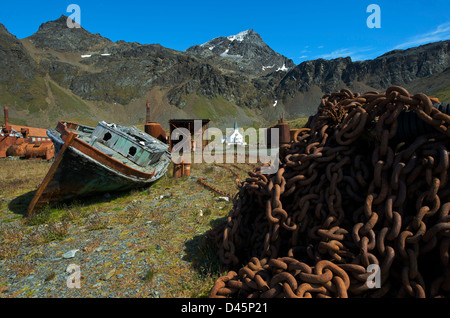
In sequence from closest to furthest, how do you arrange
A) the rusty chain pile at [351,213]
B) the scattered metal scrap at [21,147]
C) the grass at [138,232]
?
the rusty chain pile at [351,213] → the grass at [138,232] → the scattered metal scrap at [21,147]

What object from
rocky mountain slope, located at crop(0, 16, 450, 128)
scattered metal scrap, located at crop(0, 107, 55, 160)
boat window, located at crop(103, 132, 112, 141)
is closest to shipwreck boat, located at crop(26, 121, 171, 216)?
boat window, located at crop(103, 132, 112, 141)

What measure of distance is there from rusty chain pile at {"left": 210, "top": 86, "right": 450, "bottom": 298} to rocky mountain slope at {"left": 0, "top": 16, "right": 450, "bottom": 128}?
327 ft

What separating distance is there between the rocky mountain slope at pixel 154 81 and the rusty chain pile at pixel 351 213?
99801mm

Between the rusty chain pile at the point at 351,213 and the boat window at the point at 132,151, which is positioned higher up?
the boat window at the point at 132,151

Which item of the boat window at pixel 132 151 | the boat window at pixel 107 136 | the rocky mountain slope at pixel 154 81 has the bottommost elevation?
the boat window at pixel 132 151

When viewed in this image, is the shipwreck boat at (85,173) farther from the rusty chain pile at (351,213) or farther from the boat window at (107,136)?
the rusty chain pile at (351,213)

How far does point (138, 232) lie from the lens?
225 inches

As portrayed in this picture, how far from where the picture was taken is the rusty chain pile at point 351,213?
7.76 feet

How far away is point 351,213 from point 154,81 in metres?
141

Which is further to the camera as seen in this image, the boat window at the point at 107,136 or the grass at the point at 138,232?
the boat window at the point at 107,136

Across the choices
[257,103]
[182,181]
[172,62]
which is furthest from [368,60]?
[182,181]

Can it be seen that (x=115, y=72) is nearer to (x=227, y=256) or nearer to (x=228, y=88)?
(x=228, y=88)

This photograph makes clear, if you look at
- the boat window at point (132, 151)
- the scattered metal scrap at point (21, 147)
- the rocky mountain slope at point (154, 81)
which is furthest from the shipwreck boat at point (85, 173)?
the rocky mountain slope at point (154, 81)

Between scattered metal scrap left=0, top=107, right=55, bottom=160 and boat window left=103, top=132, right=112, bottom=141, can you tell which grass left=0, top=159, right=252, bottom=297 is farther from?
scattered metal scrap left=0, top=107, right=55, bottom=160
